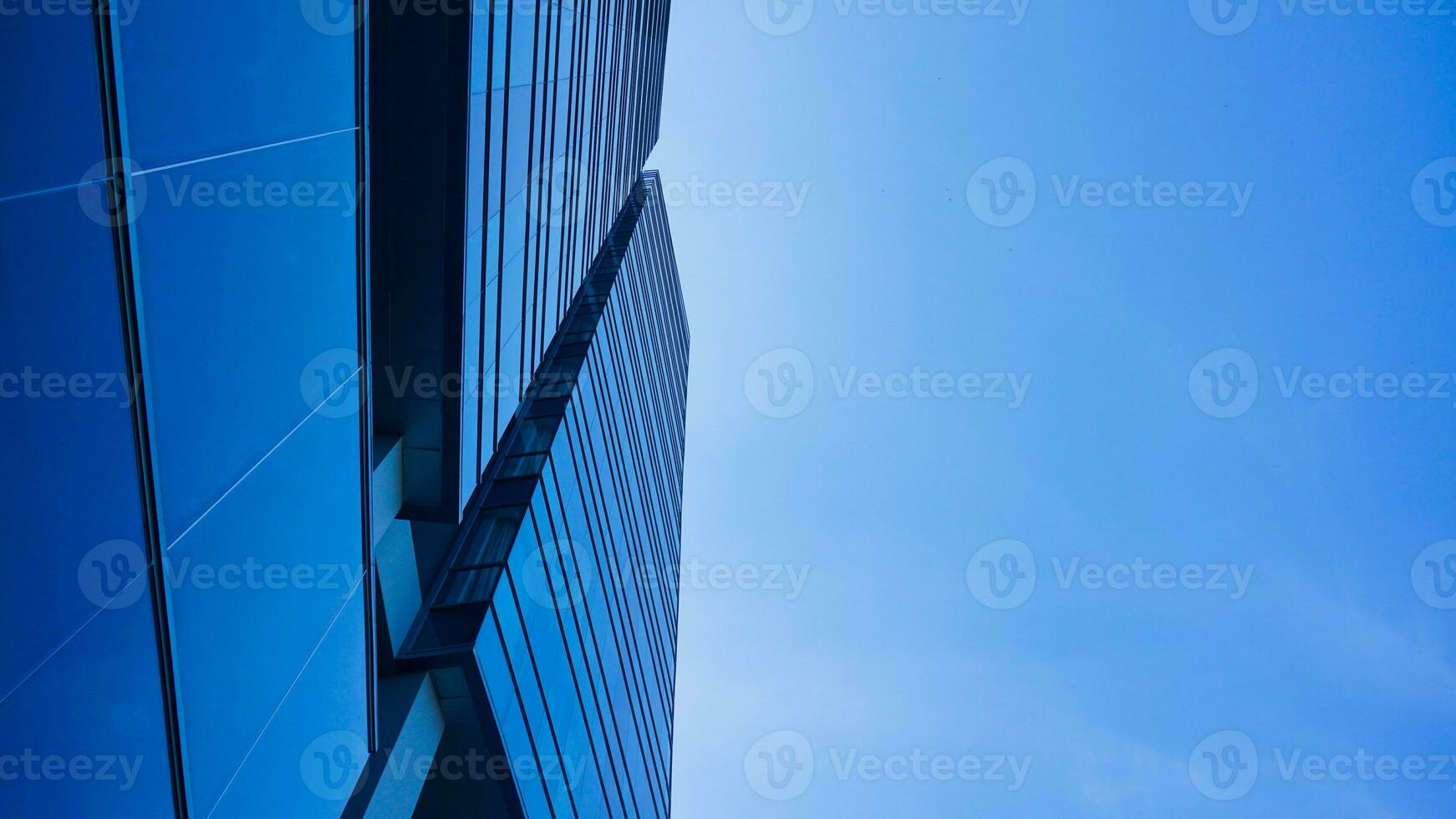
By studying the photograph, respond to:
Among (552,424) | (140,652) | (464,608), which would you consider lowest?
(140,652)

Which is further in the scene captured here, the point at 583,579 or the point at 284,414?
the point at 583,579

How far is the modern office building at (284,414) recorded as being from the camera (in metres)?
4.71

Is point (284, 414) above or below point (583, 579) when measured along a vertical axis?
below

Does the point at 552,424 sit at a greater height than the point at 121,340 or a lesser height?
greater

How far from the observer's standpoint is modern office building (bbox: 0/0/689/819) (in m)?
4.71

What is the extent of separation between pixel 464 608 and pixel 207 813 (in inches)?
328

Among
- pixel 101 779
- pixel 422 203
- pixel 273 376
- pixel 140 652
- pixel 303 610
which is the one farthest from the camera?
pixel 422 203

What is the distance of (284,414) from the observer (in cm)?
776

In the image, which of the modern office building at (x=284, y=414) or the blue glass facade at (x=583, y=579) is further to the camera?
the blue glass facade at (x=583, y=579)

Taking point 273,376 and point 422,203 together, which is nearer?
point 273,376

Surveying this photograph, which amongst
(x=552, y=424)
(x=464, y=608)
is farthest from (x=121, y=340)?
(x=552, y=424)

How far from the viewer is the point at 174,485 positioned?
5984 mm

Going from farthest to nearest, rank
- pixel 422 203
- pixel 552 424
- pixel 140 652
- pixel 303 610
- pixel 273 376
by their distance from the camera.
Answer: pixel 552 424 < pixel 422 203 < pixel 303 610 < pixel 273 376 < pixel 140 652

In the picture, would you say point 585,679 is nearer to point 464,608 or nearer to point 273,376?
point 464,608
